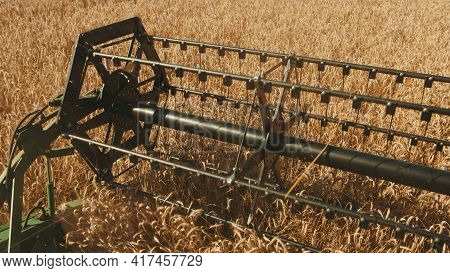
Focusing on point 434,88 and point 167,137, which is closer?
point 167,137

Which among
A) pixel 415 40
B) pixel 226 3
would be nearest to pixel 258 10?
pixel 226 3

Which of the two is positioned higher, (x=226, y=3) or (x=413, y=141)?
(x=226, y=3)

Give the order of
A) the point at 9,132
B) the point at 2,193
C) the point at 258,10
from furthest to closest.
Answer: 1. the point at 258,10
2. the point at 9,132
3. the point at 2,193

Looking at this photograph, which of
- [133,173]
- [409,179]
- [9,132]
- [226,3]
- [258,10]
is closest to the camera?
[409,179]

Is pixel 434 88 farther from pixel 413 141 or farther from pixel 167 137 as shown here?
pixel 167 137

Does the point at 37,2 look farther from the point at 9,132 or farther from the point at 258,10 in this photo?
the point at 9,132

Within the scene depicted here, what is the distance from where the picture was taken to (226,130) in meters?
2.78

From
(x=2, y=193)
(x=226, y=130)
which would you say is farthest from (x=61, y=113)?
(x=226, y=130)

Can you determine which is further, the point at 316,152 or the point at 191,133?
the point at 191,133

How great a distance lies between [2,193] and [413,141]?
2663 mm

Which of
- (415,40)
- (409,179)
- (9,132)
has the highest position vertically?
(415,40)
